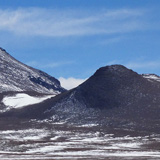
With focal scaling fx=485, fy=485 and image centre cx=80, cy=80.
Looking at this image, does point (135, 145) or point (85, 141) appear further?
point (85, 141)

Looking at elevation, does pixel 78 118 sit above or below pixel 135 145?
above

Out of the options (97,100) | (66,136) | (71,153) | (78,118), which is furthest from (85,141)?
(97,100)

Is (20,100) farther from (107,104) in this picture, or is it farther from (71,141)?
(71,141)

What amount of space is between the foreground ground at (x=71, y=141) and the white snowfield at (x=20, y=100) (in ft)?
79.7

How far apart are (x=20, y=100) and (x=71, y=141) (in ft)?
276

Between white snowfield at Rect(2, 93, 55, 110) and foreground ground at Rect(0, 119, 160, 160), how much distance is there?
24.3 metres

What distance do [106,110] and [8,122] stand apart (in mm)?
32358

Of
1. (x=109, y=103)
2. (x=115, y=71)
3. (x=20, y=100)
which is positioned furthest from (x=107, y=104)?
(x=20, y=100)

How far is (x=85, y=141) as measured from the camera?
10969 centimetres

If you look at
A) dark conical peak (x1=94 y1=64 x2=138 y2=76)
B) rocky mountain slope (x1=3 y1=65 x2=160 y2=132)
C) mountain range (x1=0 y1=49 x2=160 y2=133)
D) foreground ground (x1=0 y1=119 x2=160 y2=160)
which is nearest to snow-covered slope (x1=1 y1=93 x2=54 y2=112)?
mountain range (x1=0 y1=49 x2=160 y2=133)

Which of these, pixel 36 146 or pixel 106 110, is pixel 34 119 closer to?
pixel 106 110

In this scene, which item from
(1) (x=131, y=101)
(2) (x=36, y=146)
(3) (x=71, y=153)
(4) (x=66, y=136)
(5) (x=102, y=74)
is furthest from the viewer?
(5) (x=102, y=74)

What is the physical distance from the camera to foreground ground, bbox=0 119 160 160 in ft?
264

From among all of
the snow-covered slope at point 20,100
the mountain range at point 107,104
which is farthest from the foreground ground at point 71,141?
the snow-covered slope at point 20,100
